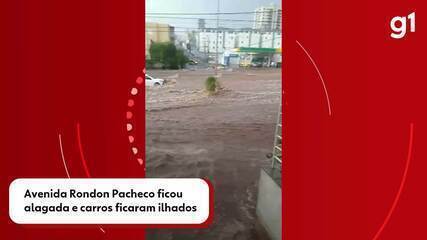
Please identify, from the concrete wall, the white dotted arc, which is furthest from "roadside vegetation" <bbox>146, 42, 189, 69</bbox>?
the concrete wall

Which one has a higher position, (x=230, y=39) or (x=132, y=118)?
(x=230, y=39)

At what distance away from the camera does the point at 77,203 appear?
984mm

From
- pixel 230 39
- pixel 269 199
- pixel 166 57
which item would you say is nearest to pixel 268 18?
pixel 230 39

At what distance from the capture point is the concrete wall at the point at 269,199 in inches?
61.6

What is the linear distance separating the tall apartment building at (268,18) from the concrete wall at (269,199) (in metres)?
0.72

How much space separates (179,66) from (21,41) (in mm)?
645
